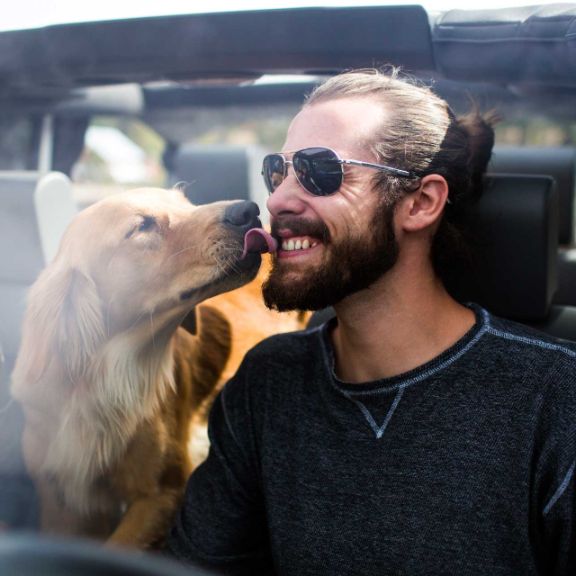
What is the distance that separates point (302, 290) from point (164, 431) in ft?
2.77

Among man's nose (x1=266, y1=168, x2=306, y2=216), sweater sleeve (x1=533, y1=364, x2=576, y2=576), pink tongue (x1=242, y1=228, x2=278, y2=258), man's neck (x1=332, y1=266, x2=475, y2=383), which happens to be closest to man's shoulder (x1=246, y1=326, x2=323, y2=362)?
man's neck (x1=332, y1=266, x2=475, y2=383)

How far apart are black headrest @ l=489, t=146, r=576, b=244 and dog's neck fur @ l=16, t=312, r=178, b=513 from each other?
1396 mm

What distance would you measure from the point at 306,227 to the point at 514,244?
0.55 metres

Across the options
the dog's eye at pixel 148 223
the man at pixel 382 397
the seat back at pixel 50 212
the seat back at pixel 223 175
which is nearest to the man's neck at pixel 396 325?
the man at pixel 382 397

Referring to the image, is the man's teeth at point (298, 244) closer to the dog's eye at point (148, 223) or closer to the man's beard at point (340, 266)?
the man's beard at point (340, 266)

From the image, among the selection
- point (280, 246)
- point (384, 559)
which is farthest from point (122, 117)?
point (384, 559)

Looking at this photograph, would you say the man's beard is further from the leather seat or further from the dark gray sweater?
the leather seat

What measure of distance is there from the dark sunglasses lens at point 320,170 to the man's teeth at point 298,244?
11 cm

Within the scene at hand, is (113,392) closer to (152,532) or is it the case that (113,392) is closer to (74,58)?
(152,532)

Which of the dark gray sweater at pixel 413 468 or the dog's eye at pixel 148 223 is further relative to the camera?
the dog's eye at pixel 148 223

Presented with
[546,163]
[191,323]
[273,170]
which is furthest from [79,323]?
[546,163]

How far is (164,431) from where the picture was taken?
7.38ft

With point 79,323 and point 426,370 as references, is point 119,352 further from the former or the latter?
point 426,370

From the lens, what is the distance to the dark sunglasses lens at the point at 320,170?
162 centimetres
